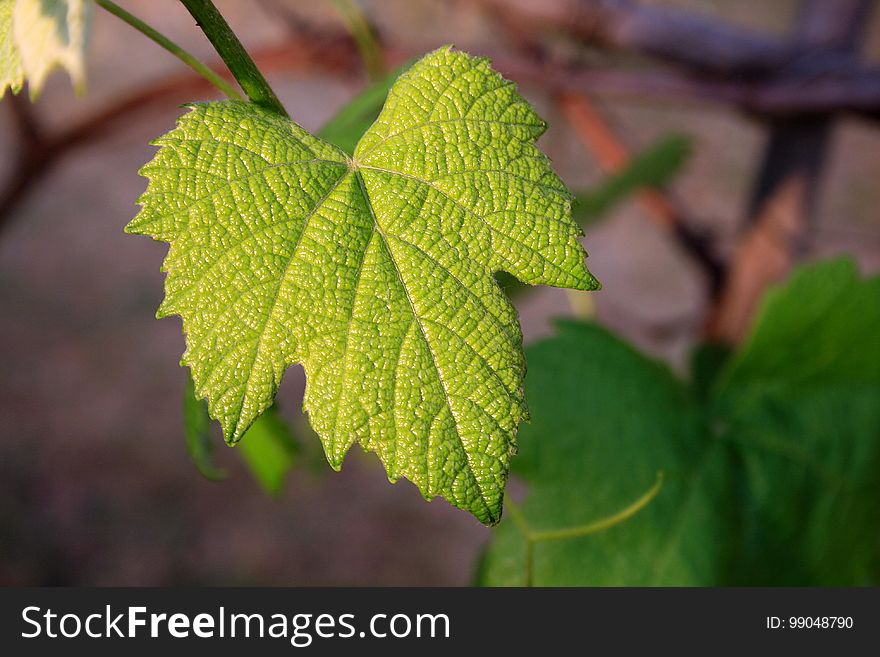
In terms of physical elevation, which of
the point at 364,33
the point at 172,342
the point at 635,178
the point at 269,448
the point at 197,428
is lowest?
the point at 197,428

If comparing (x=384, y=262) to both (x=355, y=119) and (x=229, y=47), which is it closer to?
(x=229, y=47)

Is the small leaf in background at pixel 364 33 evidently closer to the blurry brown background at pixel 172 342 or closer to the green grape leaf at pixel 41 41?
the blurry brown background at pixel 172 342

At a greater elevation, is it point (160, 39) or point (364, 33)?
point (364, 33)

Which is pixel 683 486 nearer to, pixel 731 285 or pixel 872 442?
pixel 872 442

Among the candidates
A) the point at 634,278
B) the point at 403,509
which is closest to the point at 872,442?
the point at 403,509

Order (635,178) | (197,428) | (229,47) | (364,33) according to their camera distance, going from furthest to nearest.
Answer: (635,178)
(364,33)
(197,428)
(229,47)

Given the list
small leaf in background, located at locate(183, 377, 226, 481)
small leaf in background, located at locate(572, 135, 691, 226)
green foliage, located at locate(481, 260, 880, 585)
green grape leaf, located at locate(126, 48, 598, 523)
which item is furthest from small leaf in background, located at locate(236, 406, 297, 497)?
small leaf in background, located at locate(572, 135, 691, 226)

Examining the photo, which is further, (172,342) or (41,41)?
(172,342)

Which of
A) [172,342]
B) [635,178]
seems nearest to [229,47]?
[635,178]
